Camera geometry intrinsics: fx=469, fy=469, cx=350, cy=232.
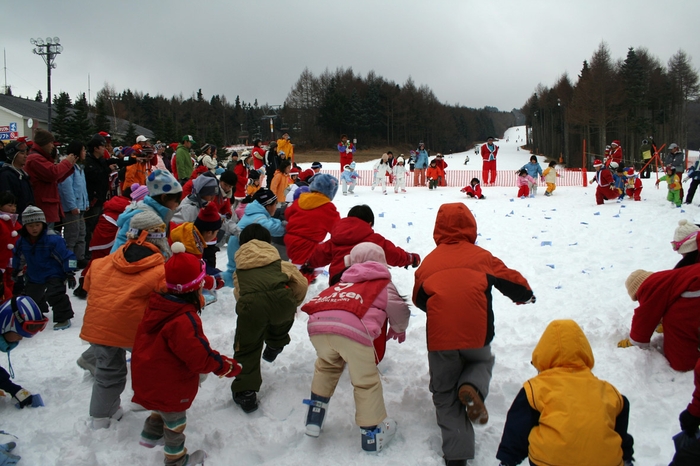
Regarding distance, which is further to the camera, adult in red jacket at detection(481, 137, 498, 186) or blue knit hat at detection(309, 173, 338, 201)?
adult in red jacket at detection(481, 137, 498, 186)

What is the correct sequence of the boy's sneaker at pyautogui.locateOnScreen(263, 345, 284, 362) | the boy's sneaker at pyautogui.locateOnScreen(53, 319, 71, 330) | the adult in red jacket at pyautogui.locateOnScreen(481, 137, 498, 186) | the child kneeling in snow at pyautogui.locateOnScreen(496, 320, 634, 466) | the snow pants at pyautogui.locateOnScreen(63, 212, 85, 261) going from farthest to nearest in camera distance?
the adult in red jacket at pyautogui.locateOnScreen(481, 137, 498, 186) → the snow pants at pyautogui.locateOnScreen(63, 212, 85, 261) → the boy's sneaker at pyautogui.locateOnScreen(53, 319, 71, 330) → the boy's sneaker at pyautogui.locateOnScreen(263, 345, 284, 362) → the child kneeling in snow at pyautogui.locateOnScreen(496, 320, 634, 466)

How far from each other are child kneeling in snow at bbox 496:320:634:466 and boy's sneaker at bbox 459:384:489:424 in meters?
0.48

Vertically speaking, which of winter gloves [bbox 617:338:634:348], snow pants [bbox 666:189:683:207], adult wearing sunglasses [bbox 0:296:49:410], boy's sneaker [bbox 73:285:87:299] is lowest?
winter gloves [bbox 617:338:634:348]

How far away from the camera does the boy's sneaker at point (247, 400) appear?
13.3 ft

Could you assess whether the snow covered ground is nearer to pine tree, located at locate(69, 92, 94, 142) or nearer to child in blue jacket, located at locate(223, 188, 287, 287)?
child in blue jacket, located at locate(223, 188, 287, 287)

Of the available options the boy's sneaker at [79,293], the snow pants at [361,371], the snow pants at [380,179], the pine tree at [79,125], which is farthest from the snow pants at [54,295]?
the pine tree at [79,125]

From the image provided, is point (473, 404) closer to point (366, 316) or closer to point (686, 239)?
point (366, 316)

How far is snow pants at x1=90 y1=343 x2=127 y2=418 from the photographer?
146 inches

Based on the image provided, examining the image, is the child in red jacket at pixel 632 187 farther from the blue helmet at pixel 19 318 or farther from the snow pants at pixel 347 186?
the blue helmet at pixel 19 318

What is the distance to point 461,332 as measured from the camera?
3.33m

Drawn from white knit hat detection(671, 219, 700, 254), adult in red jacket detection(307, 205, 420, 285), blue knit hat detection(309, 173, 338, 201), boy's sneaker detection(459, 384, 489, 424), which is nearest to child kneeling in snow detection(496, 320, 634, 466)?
boy's sneaker detection(459, 384, 489, 424)

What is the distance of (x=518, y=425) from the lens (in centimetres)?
267

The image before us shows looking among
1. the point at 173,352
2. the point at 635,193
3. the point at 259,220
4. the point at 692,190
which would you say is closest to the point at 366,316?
the point at 173,352

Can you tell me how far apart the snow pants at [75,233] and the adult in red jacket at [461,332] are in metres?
6.42
